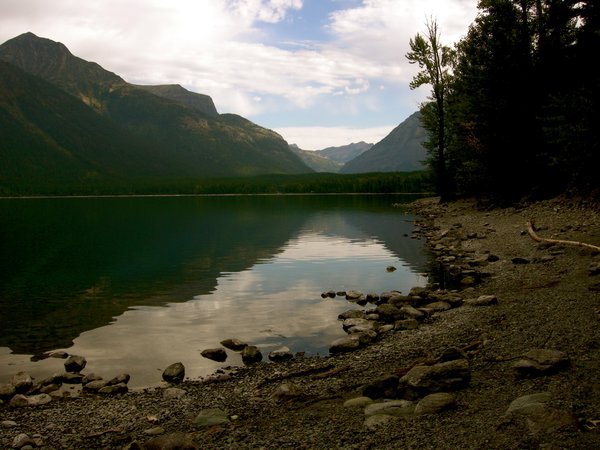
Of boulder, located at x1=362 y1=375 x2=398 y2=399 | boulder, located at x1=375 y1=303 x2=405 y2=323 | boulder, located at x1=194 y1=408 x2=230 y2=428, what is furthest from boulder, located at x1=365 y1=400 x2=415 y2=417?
boulder, located at x1=375 y1=303 x2=405 y2=323

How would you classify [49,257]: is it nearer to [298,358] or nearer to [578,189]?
[298,358]

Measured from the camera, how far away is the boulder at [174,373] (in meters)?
13.2

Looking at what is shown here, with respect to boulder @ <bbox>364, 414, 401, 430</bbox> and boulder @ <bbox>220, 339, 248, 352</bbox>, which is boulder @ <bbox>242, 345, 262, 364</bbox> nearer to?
boulder @ <bbox>220, 339, 248, 352</bbox>

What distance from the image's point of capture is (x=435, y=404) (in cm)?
861

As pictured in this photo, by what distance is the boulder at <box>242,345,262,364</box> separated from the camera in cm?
1448

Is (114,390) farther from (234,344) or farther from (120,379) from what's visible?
(234,344)

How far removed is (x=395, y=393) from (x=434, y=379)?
841 mm

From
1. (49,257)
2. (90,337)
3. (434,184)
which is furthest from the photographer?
(434,184)

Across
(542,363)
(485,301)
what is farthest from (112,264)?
(542,363)

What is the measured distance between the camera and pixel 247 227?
61.0 m

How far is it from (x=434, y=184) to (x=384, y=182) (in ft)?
281

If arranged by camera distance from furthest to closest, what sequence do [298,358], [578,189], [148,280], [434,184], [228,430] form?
[434,184], [578,189], [148,280], [298,358], [228,430]

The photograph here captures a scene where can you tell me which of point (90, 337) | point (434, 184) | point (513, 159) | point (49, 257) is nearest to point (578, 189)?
point (513, 159)

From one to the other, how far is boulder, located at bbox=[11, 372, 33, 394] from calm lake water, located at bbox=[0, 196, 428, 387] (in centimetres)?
104
